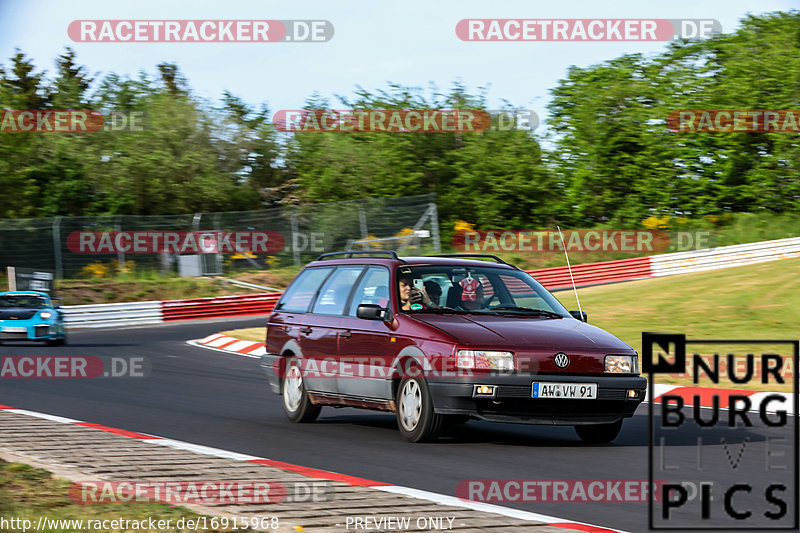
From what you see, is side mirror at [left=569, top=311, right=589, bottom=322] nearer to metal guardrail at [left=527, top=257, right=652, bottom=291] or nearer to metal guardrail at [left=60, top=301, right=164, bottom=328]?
metal guardrail at [left=60, top=301, right=164, bottom=328]

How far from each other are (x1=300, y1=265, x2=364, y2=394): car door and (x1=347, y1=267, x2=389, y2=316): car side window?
0.51 feet

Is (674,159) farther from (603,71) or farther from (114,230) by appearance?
(114,230)

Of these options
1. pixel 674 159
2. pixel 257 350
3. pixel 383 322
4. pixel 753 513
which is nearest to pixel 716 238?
pixel 674 159

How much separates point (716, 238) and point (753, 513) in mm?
38963

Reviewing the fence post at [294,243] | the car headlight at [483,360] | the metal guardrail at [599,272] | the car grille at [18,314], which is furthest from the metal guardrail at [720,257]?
the car headlight at [483,360]

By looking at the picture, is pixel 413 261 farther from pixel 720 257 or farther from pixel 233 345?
pixel 720 257

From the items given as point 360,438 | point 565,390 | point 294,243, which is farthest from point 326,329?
point 294,243

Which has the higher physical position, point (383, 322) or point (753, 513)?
point (383, 322)

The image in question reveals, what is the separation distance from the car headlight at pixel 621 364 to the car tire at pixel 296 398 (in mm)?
3107

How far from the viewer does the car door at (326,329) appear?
10.2 meters

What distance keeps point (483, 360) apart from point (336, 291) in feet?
7.53

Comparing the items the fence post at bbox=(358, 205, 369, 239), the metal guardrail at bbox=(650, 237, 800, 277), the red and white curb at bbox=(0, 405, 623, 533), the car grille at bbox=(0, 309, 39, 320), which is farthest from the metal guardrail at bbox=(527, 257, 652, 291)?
the red and white curb at bbox=(0, 405, 623, 533)

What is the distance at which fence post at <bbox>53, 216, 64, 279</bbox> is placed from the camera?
3381 centimetres

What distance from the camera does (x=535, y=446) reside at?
9.02 meters
